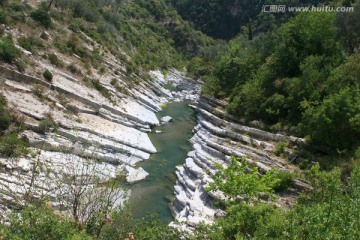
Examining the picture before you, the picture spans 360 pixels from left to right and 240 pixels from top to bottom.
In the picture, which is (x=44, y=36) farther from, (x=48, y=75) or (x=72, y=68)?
(x=48, y=75)

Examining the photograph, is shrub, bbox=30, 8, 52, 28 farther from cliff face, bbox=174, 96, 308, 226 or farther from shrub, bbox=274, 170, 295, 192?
shrub, bbox=274, 170, 295, 192

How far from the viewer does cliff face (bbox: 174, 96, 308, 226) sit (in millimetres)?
24891

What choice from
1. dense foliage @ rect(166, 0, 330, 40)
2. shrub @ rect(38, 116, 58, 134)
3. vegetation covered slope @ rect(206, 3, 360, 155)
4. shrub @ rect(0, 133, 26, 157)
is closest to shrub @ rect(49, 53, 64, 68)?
shrub @ rect(38, 116, 58, 134)

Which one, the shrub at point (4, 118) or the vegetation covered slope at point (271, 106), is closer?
the vegetation covered slope at point (271, 106)

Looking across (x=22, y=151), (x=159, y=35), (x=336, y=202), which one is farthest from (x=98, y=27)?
(x=336, y=202)

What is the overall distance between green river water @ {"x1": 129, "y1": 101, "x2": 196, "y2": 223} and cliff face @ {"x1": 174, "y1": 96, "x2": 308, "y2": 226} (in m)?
0.94

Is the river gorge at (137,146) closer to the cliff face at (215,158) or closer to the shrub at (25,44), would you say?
the cliff face at (215,158)

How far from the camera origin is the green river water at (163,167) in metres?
26.0

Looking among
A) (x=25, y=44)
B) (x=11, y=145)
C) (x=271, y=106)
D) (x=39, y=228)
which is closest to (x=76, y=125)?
(x=11, y=145)

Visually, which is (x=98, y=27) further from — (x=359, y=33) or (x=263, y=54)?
(x=359, y=33)

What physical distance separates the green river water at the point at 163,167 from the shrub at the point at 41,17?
1989cm

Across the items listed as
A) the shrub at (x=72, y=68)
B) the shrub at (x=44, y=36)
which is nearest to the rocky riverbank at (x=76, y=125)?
the shrub at (x=72, y=68)

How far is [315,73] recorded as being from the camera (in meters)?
32.1

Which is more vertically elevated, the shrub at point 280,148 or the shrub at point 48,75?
the shrub at point 280,148
